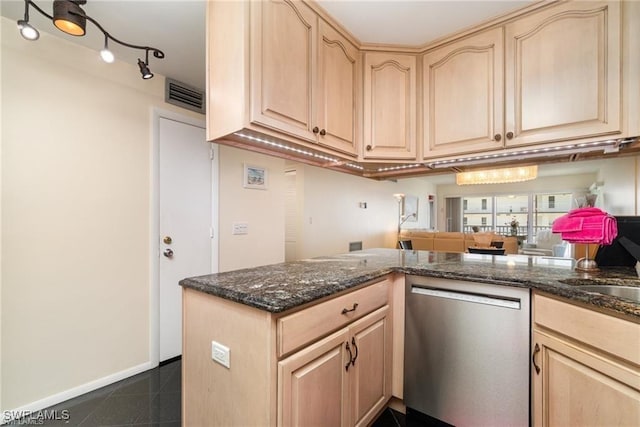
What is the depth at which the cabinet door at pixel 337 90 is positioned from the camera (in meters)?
1.51

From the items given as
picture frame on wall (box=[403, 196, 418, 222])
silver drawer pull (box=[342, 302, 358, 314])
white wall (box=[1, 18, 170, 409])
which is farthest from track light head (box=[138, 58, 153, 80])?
picture frame on wall (box=[403, 196, 418, 222])

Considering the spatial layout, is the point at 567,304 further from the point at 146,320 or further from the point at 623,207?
the point at 146,320

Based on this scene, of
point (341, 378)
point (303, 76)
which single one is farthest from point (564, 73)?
point (341, 378)

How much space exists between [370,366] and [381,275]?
0.46 meters

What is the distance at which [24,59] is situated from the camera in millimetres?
1649

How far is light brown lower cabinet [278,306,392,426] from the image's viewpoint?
999 mm

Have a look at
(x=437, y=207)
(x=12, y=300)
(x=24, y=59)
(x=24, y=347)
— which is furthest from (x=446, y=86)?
(x=437, y=207)

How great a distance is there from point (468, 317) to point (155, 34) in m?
2.43

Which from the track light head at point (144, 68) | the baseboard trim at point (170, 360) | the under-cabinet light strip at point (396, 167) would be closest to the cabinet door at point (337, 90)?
the under-cabinet light strip at point (396, 167)

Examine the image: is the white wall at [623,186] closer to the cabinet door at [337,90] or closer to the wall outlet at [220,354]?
the cabinet door at [337,90]

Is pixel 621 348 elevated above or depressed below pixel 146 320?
above

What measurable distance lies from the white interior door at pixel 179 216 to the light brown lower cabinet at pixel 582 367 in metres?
2.36

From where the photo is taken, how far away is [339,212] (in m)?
5.59

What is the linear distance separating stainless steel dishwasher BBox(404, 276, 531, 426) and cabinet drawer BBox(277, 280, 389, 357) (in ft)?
0.91
